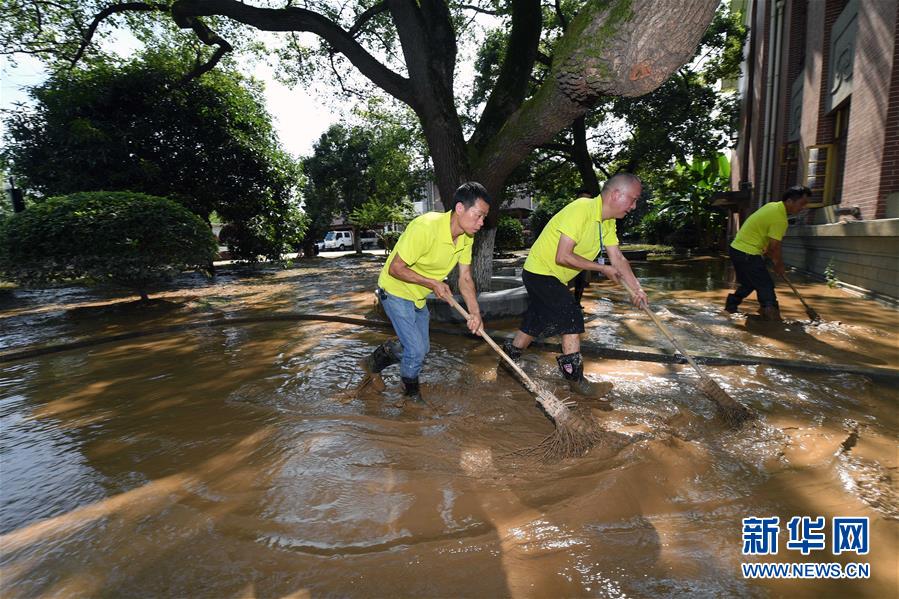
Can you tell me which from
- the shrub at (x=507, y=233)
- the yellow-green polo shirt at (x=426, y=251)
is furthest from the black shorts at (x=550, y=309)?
the shrub at (x=507, y=233)

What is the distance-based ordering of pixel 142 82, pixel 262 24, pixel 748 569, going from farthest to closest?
1. pixel 142 82
2. pixel 262 24
3. pixel 748 569

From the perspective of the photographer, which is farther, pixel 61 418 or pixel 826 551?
pixel 61 418

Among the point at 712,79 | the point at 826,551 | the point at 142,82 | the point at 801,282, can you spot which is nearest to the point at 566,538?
the point at 826,551

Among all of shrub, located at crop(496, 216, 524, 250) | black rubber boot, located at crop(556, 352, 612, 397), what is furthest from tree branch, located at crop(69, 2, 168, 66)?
shrub, located at crop(496, 216, 524, 250)

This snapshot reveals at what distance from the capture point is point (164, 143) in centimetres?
1170

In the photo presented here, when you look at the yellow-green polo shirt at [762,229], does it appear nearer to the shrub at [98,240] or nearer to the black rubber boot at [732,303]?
the black rubber boot at [732,303]

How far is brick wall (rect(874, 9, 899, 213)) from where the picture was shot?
6.64 m

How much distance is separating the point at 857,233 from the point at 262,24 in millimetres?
9969

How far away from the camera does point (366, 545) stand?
199 centimetres

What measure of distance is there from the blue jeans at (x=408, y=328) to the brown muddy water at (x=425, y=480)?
0.34 meters

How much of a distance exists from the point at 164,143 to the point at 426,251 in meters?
11.7

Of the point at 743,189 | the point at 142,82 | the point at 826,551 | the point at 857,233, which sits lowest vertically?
the point at 826,551

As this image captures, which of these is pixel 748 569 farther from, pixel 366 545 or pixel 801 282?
pixel 801 282

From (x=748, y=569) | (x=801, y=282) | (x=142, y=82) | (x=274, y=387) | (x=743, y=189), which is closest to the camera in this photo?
(x=748, y=569)
